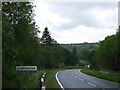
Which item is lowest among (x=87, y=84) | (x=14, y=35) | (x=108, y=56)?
(x=87, y=84)

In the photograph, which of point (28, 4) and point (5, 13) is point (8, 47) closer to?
point (5, 13)

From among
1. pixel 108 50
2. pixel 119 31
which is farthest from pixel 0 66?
pixel 108 50

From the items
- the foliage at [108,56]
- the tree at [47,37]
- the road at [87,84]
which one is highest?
the tree at [47,37]

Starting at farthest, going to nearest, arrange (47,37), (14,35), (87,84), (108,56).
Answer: (47,37) → (108,56) → (87,84) → (14,35)

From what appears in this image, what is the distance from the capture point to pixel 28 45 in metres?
15.8

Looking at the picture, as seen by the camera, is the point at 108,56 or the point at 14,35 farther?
the point at 108,56

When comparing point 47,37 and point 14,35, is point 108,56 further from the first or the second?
point 47,37

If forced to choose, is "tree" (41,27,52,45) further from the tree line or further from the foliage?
the tree line

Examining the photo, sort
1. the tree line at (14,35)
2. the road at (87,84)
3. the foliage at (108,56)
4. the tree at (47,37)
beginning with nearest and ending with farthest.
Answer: the tree line at (14,35) → the road at (87,84) → the foliage at (108,56) → the tree at (47,37)

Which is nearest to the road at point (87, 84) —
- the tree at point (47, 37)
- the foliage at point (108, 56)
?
the foliage at point (108, 56)

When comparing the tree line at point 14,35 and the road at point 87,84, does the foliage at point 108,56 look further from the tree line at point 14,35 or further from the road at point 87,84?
the tree line at point 14,35

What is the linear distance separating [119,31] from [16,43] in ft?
55.2

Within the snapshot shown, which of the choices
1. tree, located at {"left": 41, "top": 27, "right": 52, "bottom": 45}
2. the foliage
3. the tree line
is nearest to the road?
the foliage

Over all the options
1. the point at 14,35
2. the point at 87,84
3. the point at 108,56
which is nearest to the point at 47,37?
the point at 108,56
